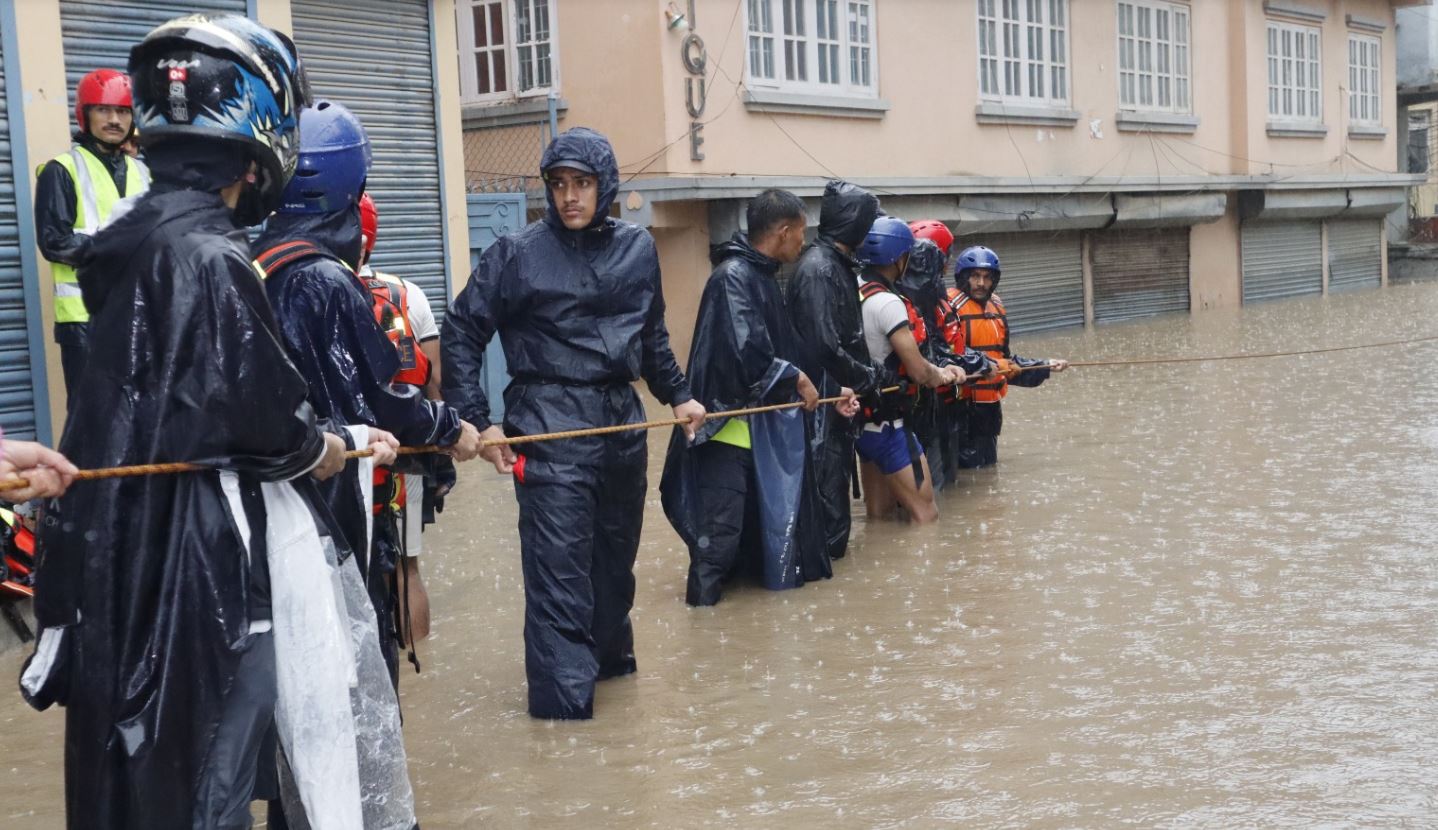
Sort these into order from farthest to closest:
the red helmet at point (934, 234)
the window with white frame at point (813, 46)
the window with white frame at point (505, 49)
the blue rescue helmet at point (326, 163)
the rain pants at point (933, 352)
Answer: the window with white frame at point (813, 46), the window with white frame at point (505, 49), the red helmet at point (934, 234), the rain pants at point (933, 352), the blue rescue helmet at point (326, 163)

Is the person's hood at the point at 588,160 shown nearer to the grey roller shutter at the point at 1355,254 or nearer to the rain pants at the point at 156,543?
the rain pants at the point at 156,543

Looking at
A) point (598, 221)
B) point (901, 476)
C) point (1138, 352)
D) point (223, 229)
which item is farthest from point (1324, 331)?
point (223, 229)

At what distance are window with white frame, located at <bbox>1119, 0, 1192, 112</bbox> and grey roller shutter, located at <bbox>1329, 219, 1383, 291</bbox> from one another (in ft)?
21.2

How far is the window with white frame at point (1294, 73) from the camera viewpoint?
88.7 ft

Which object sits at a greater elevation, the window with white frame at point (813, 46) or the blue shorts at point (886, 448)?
the window with white frame at point (813, 46)

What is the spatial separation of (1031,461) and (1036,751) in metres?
6.05

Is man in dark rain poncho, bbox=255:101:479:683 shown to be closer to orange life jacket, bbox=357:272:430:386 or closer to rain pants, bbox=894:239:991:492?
orange life jacket, bbox=357:272:430:386

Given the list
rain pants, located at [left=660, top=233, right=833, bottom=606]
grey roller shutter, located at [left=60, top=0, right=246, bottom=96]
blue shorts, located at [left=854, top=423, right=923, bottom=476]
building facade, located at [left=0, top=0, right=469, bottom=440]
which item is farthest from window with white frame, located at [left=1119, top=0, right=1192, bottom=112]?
rain pants, located at [left=660, top=233, right=833, bottom=606]

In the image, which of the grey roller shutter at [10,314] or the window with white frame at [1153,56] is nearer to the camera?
the grey roller shutter at [10,314]

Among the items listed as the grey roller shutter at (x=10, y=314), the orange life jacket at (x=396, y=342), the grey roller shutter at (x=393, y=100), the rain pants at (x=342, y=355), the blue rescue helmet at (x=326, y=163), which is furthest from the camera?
the grey roller shutter at (x=393, y=100)

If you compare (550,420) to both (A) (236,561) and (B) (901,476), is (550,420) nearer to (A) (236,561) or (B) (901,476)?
(A) (236,561)

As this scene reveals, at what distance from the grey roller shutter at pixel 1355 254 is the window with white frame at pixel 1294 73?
2.51m

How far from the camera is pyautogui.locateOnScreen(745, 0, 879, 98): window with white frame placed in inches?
663

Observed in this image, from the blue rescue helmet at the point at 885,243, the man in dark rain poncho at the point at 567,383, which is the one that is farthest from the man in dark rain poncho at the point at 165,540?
the blue rescue helmet at the point at 885,243
